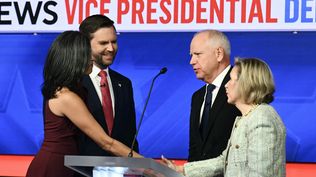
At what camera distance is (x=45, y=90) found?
12.5 feet

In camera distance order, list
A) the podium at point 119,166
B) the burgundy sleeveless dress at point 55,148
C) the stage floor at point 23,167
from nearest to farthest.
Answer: the podium at point 119,166 → the burgundy sleeveless dress at point 55,148 → the stage floor at point 23,167

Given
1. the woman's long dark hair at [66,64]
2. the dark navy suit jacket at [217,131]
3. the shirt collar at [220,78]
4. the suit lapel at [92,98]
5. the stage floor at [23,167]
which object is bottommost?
the stage floor at [23,167]

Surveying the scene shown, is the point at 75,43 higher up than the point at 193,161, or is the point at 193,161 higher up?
the point at 75,43

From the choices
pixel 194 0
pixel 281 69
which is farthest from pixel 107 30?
pixel 281 69

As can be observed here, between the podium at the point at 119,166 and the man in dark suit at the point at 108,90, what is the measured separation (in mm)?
1103

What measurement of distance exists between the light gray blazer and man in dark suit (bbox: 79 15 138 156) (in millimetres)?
894

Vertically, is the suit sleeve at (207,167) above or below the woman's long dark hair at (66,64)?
below

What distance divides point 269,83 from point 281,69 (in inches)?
72.5

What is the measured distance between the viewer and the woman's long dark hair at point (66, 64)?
376 cm

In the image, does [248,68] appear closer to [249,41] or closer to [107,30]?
[107,30]

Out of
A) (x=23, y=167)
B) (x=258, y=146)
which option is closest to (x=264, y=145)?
(x=258, y=146)

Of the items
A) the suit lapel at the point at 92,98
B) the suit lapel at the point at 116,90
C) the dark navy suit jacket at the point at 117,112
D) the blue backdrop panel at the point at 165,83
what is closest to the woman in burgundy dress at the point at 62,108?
the dark navy suit jacket at the point at 117,112

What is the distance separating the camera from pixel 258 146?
3445mm

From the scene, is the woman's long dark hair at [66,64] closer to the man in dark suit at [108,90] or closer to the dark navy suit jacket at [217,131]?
the man in dark suit at [108,90]
